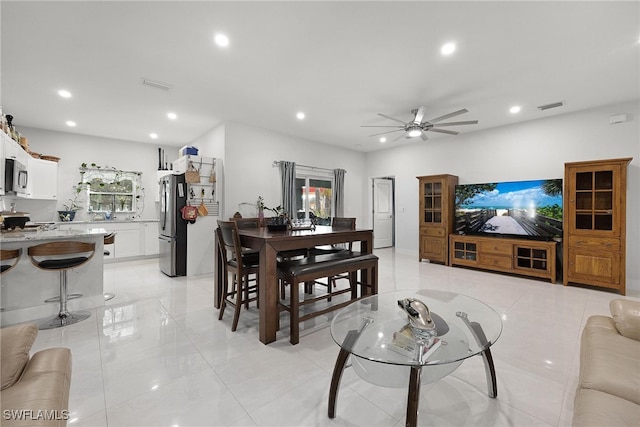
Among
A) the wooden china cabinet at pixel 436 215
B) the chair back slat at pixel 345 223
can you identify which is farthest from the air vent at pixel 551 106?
the chair back slat at pixel 345 223

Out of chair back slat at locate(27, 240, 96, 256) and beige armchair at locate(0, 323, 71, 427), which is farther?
chair back slat at locate(27, 240, 96, 256)

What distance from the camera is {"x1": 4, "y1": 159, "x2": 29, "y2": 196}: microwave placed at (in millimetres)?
3476

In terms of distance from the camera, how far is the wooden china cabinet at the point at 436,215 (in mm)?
5605

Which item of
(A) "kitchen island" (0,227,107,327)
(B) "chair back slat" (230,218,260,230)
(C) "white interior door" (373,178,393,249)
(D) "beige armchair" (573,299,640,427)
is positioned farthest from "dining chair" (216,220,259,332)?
(C) "white interior door" (373,178,393,249)

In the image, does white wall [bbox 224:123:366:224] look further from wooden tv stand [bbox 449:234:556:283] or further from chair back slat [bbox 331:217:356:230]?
wooden tv stand [bbox 449:234:556:283]

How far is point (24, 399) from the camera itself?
3.29 ft

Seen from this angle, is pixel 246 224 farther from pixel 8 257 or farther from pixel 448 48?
pixel 448 48

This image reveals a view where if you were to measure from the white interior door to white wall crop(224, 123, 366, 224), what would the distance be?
5.83 ft

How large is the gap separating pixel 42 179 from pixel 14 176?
5.36ft

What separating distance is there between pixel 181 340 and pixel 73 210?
5243mm

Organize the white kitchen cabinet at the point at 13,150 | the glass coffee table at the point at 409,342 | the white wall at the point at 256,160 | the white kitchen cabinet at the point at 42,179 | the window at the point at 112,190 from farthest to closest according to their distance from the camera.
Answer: the window at the point at 112,190, the white wall at the point at 256,160, the white kitchen cabinet at the point at 42,179, the white kitchen cabinet at the point at 13,150, the glass coffee table at the point at 409,342

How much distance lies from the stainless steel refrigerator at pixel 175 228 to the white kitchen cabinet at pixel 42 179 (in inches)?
85.0

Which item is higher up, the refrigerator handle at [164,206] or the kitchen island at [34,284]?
the refrigerator handle at [164,206]

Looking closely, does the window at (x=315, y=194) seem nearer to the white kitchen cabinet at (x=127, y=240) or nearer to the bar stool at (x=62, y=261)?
the white kitchen cabinet at (x=127, y=240)
